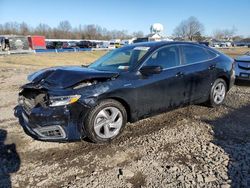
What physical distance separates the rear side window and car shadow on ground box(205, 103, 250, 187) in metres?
1.29

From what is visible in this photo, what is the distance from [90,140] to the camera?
13.6 ft

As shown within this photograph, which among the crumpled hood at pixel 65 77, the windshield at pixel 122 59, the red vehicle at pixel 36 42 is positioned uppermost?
the red vehicle at pixel 36 42

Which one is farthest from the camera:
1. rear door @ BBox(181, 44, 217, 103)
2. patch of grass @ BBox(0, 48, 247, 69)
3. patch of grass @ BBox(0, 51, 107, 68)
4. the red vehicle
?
the red vehicle

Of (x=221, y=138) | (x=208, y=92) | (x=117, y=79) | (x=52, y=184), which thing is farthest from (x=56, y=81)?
(x=208, y=92)

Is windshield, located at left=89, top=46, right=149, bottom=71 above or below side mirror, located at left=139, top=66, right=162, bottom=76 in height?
above

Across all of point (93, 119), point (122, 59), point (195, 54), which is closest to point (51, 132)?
point (93, 119)

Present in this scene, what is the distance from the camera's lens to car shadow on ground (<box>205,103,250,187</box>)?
10.4 feet

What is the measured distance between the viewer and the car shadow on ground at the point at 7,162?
10.3ft

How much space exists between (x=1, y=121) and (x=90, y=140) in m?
2.31

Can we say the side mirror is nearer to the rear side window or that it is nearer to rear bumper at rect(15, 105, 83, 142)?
the rear side window

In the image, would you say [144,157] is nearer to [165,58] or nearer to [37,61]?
[165,58]

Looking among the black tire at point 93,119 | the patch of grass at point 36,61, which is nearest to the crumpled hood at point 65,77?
the black tire at point 93,119

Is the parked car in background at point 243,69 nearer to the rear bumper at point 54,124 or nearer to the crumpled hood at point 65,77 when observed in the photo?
the crumpled hood at point 65,77

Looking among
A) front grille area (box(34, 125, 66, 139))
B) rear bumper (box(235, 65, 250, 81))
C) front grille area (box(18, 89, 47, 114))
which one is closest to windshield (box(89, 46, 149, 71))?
front grille area (box(18, 89, 47, 114))
